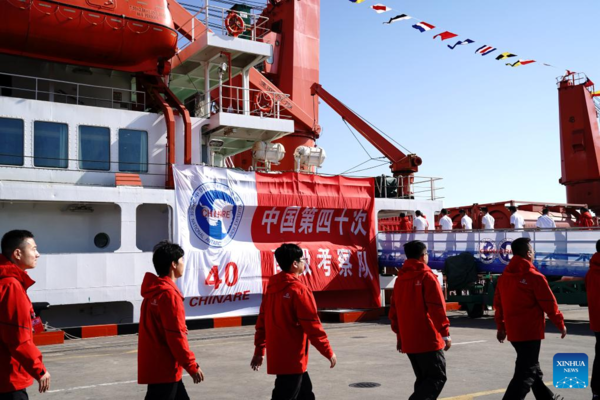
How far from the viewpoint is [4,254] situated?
4.71m

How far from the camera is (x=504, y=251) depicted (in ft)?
56.2

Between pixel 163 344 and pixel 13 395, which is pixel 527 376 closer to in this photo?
pixel 163 344

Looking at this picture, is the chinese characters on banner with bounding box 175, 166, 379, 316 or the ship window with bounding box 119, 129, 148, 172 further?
the ship window with bounding box 119, 129, 148, 172

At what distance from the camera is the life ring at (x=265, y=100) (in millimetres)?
19938

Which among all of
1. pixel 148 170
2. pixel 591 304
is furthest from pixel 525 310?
pixel 148 170

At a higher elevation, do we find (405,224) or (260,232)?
(405,224)

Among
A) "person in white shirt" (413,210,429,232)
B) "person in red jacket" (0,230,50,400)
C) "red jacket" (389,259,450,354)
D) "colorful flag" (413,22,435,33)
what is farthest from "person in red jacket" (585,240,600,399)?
"colorful flag" (413,22,435,33)

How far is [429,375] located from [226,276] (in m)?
12.1

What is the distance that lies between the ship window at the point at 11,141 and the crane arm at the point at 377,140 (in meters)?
14.5

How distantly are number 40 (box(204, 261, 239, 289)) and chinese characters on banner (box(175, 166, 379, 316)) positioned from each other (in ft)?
0.09

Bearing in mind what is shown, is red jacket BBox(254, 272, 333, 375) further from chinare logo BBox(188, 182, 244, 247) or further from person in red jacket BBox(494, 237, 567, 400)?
chinare logo BBox(188, 182, 244, 247)

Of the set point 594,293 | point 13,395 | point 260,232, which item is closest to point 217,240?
point 260,232

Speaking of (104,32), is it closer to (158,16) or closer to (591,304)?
(158,16)

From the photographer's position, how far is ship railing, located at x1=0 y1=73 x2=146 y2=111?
709 inches
